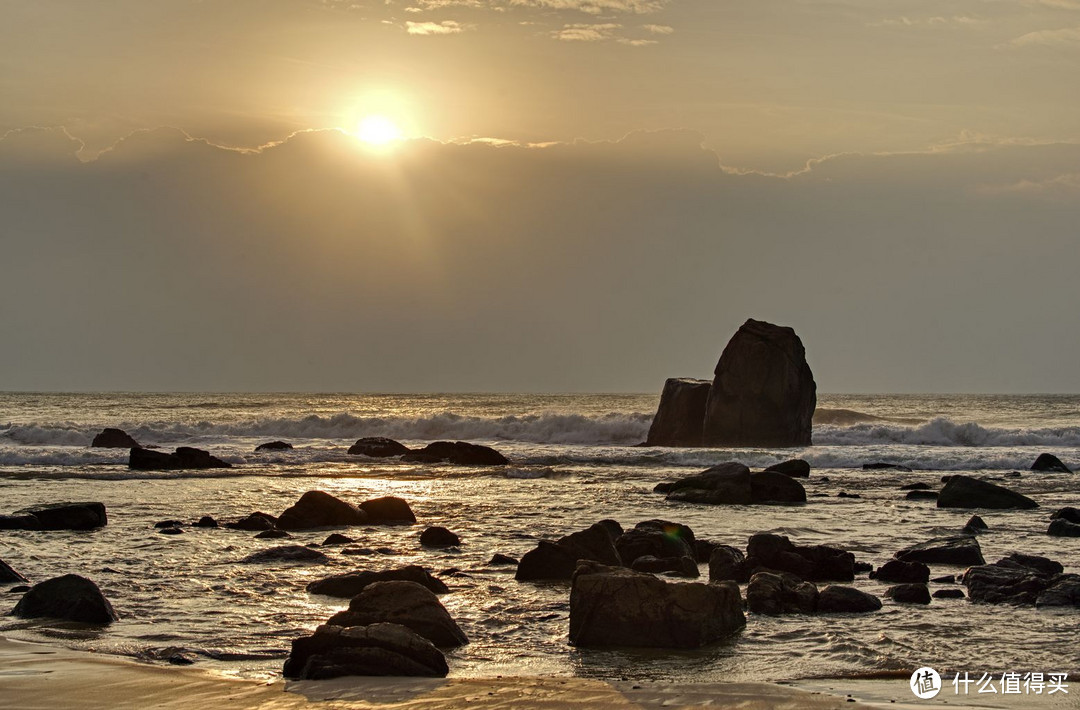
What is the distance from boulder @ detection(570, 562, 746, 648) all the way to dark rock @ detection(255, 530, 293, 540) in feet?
31.9

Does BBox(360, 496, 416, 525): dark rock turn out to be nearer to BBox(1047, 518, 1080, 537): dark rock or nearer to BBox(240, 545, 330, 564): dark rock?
BBox(240, 545, 330, 564): dark rock

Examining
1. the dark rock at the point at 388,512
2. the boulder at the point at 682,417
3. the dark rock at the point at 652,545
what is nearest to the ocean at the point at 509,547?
the dark rock at the point at 388,512

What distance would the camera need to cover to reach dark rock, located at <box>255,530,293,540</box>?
20.2m

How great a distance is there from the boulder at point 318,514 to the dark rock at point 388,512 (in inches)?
7.4

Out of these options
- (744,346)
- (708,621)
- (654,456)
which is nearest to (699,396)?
(744,346)

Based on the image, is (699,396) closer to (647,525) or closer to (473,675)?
(647,525)

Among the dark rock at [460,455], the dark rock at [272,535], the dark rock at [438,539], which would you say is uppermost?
the dark rock at [438,539]

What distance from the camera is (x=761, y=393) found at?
177 feet

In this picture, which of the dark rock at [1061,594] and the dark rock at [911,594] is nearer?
the dark rock at [1061,594]

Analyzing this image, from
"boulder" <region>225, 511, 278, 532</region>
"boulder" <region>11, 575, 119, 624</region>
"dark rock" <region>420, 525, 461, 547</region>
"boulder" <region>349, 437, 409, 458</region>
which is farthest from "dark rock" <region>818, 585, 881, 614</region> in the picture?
"boulder" <region>349, 437, 409, 458</region>

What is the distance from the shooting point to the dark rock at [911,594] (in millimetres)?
13770

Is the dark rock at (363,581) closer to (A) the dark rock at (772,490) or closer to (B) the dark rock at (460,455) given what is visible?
(A) the dark rock at (772,490)

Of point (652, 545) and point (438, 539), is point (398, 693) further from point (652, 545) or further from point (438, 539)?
point (438, 539)

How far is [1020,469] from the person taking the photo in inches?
1596
